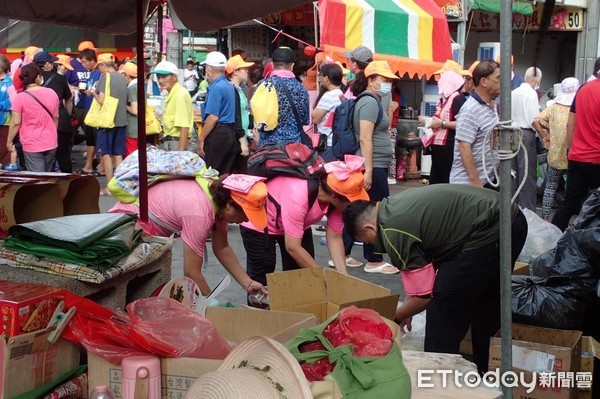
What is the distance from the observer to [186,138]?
9.70 meters

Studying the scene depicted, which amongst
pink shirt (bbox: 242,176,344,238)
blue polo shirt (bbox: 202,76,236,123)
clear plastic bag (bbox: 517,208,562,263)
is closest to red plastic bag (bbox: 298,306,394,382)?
pink shirt (bbox: 242,176,344,238)

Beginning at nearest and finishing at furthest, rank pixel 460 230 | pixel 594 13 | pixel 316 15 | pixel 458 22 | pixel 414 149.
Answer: pixel 460 230 < pixel 316 15 < pixel 414 149 < pixel 458 22 < pixel 594 13

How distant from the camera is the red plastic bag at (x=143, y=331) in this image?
2.80 m

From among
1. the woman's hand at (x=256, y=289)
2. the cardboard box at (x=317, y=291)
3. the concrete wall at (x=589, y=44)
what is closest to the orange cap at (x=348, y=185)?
the cardboard box at (x=317, y=291)

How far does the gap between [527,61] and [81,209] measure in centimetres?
1447

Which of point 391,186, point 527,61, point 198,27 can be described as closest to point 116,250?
point 198,27

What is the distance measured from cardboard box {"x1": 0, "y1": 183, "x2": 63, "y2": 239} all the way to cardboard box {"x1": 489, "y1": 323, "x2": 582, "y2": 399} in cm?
225

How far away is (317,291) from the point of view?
14.3 ft

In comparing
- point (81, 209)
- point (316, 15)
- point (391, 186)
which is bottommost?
point (391, 186)

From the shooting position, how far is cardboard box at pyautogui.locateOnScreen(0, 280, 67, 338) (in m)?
2.71

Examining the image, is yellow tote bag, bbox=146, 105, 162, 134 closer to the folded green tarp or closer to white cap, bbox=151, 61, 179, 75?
white cap, bbox=151, 61, 179, 75

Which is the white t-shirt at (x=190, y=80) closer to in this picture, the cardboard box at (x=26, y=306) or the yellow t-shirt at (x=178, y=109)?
the yellow t-shirt at (x=178, y=109)

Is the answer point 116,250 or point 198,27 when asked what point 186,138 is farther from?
point 116,250

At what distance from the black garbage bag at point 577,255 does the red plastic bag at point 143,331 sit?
7.75 ft
